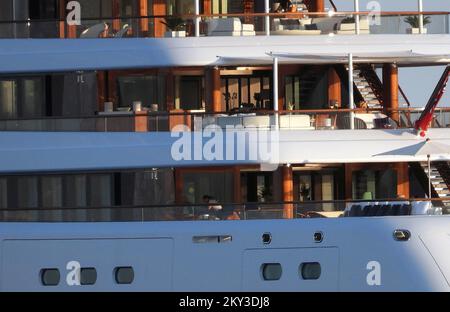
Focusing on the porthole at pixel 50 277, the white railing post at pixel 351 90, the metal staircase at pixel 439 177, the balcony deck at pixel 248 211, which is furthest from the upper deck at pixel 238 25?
the porthole at pixel 50 277

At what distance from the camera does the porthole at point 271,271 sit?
35.2m

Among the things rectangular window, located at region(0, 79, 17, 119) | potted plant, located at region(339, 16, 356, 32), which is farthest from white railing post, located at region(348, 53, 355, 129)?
rectangular window, located at region(0, 79, 17, 119)

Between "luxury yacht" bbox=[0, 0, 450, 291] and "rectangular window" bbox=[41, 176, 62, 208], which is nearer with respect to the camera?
"luxury yacht" bbox=[0, 0, 450, 291]

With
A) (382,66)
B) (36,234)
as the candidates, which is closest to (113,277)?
(36,234)

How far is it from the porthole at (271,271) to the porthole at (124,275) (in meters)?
2.37

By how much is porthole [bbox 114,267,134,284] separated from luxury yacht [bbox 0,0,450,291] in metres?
0.02

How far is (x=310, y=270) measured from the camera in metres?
35.1

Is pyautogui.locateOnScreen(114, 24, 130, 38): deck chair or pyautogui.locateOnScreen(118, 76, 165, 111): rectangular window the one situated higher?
pyautogui.locateOnScreen(114, 24, 130, 38): deck chair

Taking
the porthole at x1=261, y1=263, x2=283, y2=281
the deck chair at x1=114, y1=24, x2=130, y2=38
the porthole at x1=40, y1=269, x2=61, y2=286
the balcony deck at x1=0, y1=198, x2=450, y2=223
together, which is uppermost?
the deck chair at x1=114, y1=24, x2=130, y2=38

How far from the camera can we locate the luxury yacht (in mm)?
35250

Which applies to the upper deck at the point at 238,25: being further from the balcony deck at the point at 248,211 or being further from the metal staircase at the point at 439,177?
the balcony deck at the point at 248,211

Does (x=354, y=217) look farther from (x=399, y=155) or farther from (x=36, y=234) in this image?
(x=36, y=234)

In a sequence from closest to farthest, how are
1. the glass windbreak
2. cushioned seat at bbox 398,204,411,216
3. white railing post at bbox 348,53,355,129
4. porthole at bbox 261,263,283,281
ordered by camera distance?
porthole at bbox 261,263,283,281 < cushioned seat at bbox 398,204,411,216 < white railing post at bbox 348,53,355,129 < the glass windbreak

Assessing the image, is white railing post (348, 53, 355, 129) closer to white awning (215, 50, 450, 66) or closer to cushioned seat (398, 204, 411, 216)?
white awning (215, 50, 450, 66)
